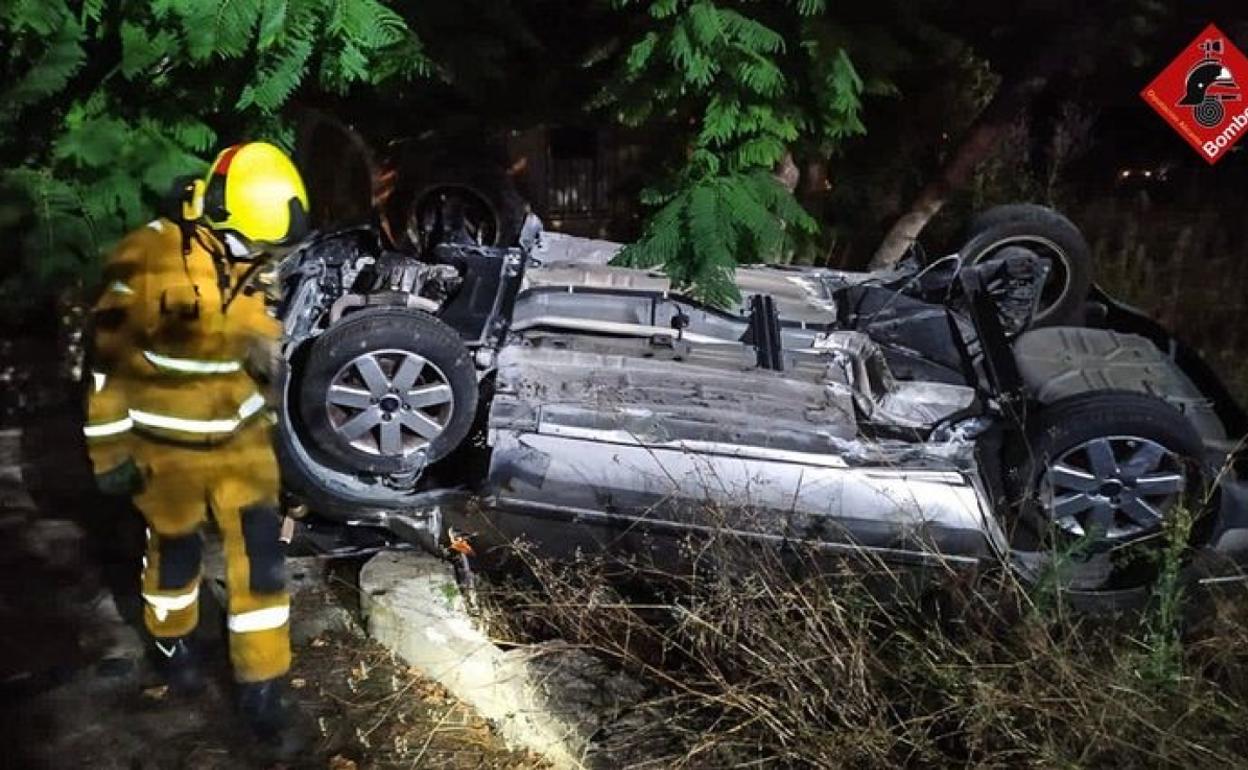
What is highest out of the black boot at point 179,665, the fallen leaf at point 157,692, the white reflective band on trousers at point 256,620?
the white reflective band on trousers at point 256,620

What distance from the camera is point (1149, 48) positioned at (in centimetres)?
838

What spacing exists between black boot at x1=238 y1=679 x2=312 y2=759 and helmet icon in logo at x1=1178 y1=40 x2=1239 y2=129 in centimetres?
597

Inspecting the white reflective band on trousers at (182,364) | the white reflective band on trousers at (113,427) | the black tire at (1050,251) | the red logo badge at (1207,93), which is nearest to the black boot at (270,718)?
the white reflective band on trousers at (113,427)

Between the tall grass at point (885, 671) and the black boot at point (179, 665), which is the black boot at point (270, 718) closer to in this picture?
the black boot at point (179, 665)

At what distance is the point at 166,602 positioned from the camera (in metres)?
3.64

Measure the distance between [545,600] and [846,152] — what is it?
5.53 m

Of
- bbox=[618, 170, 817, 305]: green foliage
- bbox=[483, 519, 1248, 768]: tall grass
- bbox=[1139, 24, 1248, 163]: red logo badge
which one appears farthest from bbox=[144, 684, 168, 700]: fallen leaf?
bbox=[1139, 24, 1248, 163]: red logo badge

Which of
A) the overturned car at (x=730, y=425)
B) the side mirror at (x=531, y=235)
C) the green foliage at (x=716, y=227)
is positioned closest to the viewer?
the overturned car at (x=730, y=425)

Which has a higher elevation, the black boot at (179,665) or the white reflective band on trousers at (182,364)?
the white reflective band on trousers at (182,364)

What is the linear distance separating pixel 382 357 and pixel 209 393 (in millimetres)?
876

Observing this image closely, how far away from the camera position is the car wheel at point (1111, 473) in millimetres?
4082

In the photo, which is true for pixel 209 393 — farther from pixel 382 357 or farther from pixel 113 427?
pixel 382 357

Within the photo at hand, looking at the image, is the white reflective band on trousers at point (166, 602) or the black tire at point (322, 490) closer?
the white reflective band on trousers at point (166, 602)

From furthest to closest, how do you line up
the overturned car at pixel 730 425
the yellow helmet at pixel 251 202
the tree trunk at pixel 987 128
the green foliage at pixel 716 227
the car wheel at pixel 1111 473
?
1. the tree trunk at pixel 987 128
2. the green foliage at pixel 716 227
3. the car wheel at pixel 1111 473
4. the overturned car at pixel 730 425
5. the yellow helmet at pixel 251 202
